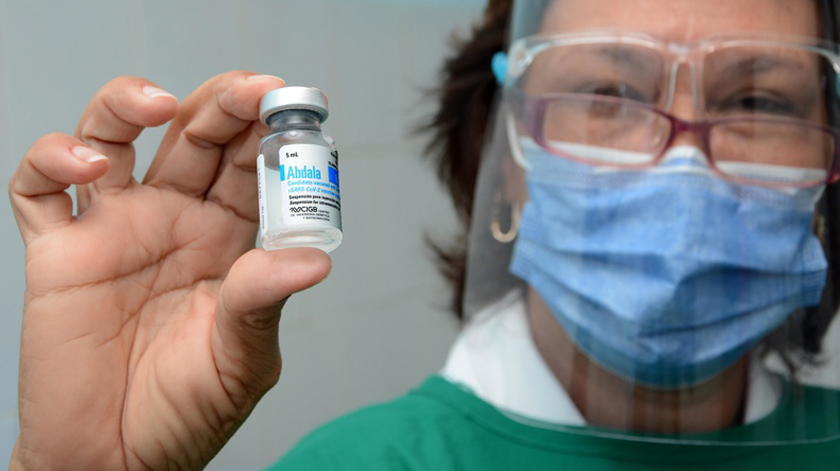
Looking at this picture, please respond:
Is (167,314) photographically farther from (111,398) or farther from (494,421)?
(494,421)

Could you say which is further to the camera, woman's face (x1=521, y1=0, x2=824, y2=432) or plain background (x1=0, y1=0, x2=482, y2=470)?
woman's face (x1=521, y1=0, x2=824, y2=432)

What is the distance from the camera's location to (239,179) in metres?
0.76

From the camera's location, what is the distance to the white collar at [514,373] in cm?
105

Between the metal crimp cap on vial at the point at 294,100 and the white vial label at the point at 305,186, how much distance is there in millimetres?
44

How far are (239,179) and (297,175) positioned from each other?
0.64 feet

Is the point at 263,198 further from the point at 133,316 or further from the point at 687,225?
the point at 687,225

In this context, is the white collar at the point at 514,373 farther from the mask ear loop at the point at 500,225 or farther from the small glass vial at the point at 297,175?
the small glass vial at the point at 297,175

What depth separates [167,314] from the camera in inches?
29.2

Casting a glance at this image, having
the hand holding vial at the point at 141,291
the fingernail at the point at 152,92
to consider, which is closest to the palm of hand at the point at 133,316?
the hand holding vial at the point at 141,291

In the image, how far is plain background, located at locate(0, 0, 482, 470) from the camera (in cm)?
78

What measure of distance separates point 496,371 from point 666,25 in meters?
0.56

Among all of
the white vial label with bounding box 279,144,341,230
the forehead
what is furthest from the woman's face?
the white vial label with bounding box 279,144,341,230

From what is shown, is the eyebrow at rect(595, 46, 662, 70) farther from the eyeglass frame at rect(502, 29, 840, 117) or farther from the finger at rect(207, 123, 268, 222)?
the finger at rect(207, 123, 268, 222)

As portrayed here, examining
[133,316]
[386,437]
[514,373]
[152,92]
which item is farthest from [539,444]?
[152,92]
